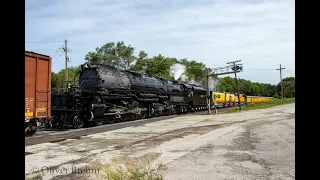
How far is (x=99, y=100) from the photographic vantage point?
18094 millimetres

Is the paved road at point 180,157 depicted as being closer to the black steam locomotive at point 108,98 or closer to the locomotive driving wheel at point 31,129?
the locomotive driving wheel at point 31,129

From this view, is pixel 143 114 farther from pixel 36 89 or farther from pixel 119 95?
pixel 36 89

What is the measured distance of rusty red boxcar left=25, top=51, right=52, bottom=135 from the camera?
1262cm

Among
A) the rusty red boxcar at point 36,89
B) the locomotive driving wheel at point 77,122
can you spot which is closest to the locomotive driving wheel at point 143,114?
the locomotive driving wheel at point 77,122

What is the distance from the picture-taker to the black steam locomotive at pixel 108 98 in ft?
55.5

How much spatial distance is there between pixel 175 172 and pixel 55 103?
13090 millimetres

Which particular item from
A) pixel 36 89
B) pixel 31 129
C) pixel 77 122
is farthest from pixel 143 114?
pixel 36 89

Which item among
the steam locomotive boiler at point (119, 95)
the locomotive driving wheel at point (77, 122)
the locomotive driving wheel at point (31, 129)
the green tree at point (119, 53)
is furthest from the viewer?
the green tree at point (119, 53)

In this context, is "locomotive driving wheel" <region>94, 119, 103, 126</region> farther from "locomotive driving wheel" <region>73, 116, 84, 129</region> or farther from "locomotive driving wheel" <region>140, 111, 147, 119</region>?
"locomotive driving wheel" <region>140, 111, 147, 119</region>

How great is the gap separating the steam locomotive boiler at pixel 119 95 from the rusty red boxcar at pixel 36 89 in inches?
135

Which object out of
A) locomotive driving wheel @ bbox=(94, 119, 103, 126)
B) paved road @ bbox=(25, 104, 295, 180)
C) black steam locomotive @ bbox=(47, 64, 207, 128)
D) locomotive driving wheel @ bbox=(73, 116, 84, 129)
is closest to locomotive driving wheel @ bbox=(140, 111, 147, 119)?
black steam locomotive @ bbox=(47, 64, 207, 128)

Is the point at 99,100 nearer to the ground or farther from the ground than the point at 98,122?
farther from the ground

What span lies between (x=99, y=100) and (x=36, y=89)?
5.42m
